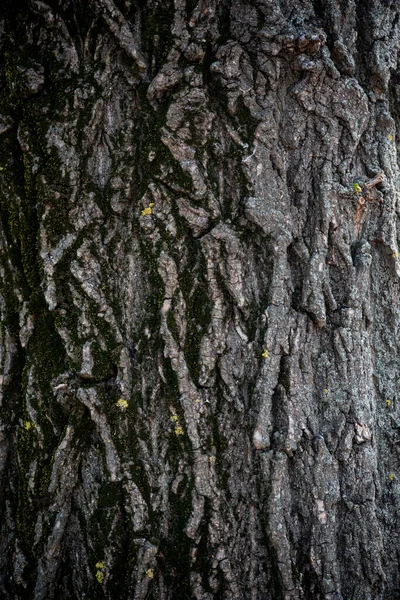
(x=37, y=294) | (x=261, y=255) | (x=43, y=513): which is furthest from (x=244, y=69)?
(x=43, y=513)

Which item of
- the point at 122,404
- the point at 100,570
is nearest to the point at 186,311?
the point at 122,404

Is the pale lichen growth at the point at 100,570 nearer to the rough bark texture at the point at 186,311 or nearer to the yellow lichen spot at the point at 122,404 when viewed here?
the rough bark texture at the point at 186,311

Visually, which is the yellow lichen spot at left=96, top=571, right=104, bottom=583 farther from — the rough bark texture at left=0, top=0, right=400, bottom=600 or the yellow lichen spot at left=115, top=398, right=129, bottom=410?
the yellow lichen spot at left=115, top=398, right=129, bottom=410

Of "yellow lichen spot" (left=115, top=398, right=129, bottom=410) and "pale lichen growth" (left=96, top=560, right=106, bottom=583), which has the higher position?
"yellow lichen spot" (left=115, top=398, right=129, bottom=410)

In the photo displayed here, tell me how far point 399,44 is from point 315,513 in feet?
7.59

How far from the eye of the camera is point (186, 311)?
6.48ft

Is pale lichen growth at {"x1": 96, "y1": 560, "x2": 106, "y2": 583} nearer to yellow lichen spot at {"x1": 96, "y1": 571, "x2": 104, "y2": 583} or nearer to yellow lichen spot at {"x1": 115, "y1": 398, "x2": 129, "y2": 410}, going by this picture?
yellow lichen spot at {"x1": 96, "y1": 571, "x2": 104, "y2": 583}

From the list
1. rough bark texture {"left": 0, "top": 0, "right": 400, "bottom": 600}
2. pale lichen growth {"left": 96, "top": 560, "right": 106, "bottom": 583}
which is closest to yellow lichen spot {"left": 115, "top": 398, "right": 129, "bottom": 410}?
rough bark texture {"left": 0, "top": 0, "right": 400, "bottom": 600}

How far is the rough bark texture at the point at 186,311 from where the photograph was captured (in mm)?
1909

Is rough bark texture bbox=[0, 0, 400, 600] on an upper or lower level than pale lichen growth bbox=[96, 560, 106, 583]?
upper

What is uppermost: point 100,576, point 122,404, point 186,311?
point 186,311

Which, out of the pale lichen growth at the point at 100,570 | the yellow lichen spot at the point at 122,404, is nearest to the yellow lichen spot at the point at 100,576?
the pale lichen growth at the point at 100,570

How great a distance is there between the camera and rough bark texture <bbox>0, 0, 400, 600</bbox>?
191cm

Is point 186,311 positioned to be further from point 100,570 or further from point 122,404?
point 100,570
